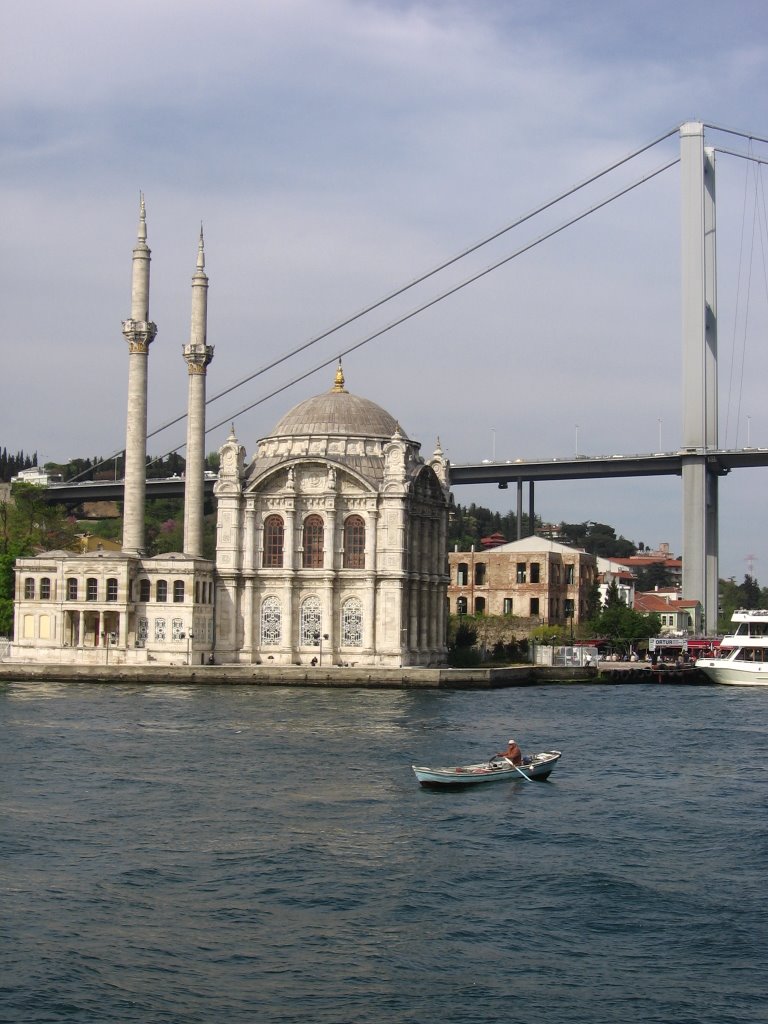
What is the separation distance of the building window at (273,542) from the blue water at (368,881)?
2375 centimetres

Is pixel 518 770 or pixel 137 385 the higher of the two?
pixel 137 385

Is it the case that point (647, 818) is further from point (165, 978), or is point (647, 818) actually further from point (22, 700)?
point (22, 700)

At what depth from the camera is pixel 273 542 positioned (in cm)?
6762

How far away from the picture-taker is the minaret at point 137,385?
225ft

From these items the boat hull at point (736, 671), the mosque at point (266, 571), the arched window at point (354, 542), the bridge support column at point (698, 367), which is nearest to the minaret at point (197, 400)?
the mosque at point (266, 571)

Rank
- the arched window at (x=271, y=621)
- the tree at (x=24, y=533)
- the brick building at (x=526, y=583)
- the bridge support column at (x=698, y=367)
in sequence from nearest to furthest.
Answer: the arched window at (x=271, y=621) → the tree at (x=24, y=533) → the bridge support column at (x=698, y=367) → the brick building at (x=526, y=583)

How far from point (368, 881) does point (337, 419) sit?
45.6 m

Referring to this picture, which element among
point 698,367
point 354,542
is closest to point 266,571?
point 354,542

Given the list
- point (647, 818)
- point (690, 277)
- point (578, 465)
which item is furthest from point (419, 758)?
point (578, 465)

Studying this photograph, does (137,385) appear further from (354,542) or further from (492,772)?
(492,772)

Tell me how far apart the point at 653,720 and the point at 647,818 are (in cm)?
2067

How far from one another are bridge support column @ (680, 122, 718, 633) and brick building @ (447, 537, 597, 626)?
12.6 meters

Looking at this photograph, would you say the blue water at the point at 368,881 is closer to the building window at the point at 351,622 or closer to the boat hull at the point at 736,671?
the building window at the point at 351,622

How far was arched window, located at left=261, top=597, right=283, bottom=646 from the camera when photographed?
67.1 m
